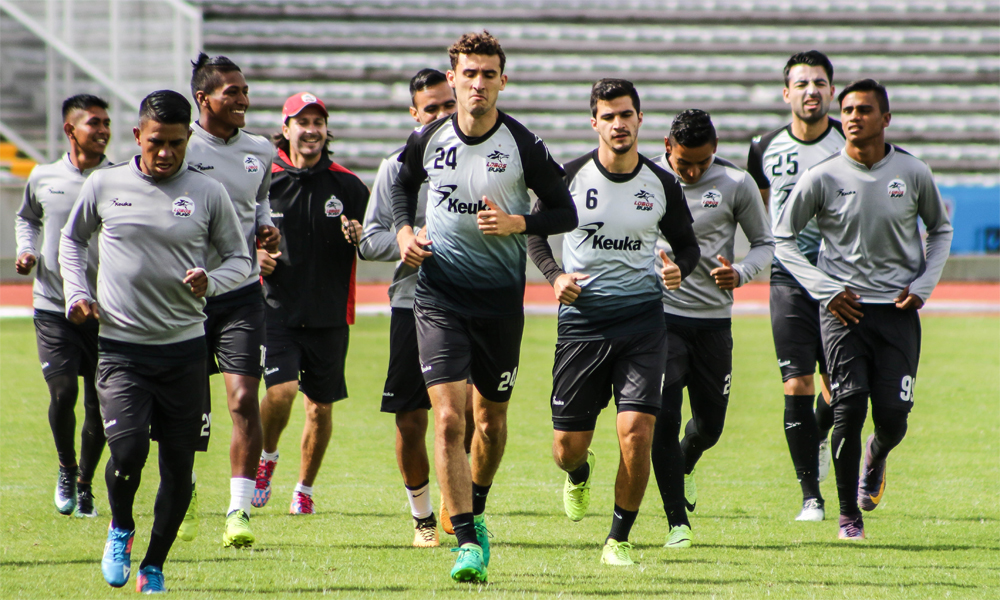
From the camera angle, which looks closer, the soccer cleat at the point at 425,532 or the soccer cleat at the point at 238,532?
the soccer cleat at the point at 238,532

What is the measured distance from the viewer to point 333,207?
6.83 metres

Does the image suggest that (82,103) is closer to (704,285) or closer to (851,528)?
(704,285)

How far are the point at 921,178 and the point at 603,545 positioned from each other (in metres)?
2.53

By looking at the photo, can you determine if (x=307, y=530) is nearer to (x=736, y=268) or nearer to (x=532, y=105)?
(x=736, y=268)

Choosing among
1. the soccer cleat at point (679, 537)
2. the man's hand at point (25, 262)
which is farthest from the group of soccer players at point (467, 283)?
the man's hand at point (25, 262)

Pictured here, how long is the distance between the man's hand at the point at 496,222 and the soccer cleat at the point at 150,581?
1.95 m

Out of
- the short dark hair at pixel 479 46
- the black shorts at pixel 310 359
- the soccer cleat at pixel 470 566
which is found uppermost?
the short dark hair at pixel 479 46

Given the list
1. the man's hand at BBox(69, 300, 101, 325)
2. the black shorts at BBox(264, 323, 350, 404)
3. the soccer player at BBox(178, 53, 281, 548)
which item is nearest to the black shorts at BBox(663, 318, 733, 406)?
the black shorts at BBox(264, 323, 350, 404)

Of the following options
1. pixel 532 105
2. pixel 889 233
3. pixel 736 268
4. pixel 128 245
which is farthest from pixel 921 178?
pixel 532 105

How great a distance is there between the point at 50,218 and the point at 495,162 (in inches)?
113

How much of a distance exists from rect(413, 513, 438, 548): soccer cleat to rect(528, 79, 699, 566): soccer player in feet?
2.49

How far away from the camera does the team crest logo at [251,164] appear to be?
20.6 ft

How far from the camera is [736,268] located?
6.07m

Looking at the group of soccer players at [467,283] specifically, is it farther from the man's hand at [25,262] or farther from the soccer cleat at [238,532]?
the man's hand at [25,262]
